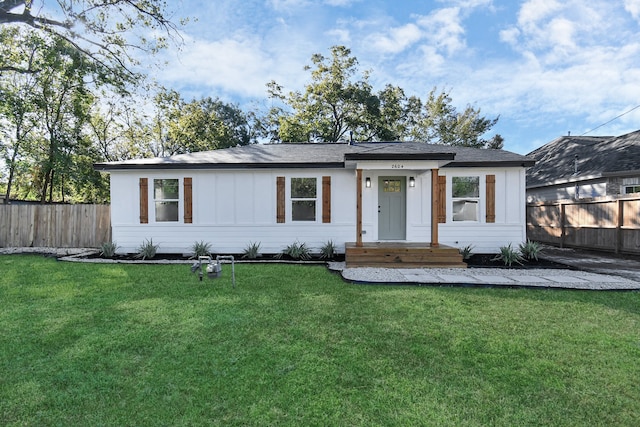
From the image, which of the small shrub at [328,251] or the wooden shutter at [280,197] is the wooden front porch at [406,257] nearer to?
the small shrub at [328,251]

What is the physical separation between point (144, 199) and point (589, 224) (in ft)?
45.7

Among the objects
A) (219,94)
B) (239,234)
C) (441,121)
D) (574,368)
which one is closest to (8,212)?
(239,234)

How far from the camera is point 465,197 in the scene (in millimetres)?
9102

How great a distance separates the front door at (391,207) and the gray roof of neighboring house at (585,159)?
8036mm

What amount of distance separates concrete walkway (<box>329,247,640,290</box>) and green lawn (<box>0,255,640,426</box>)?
58 centimetres

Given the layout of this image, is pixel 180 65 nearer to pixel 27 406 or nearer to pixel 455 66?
pixel 27 406

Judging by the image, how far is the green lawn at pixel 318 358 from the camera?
210 cm

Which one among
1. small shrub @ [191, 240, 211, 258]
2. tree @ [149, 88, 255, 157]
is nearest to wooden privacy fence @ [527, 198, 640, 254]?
small shrub @ [191, 240, 211, 258]

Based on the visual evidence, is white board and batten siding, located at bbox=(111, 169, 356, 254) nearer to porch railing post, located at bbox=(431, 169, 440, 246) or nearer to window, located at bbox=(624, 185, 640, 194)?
porch railing post, located at bbox=(431, 169, 440, 246)

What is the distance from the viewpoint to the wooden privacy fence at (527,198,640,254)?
853 cm

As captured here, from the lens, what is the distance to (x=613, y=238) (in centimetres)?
905

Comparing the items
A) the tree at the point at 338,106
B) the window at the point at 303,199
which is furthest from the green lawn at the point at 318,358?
the tree at the point at 338,106

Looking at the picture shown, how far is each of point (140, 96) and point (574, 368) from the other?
58.2 feet

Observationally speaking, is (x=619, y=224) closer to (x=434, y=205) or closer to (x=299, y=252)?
(x=434, y=205)
